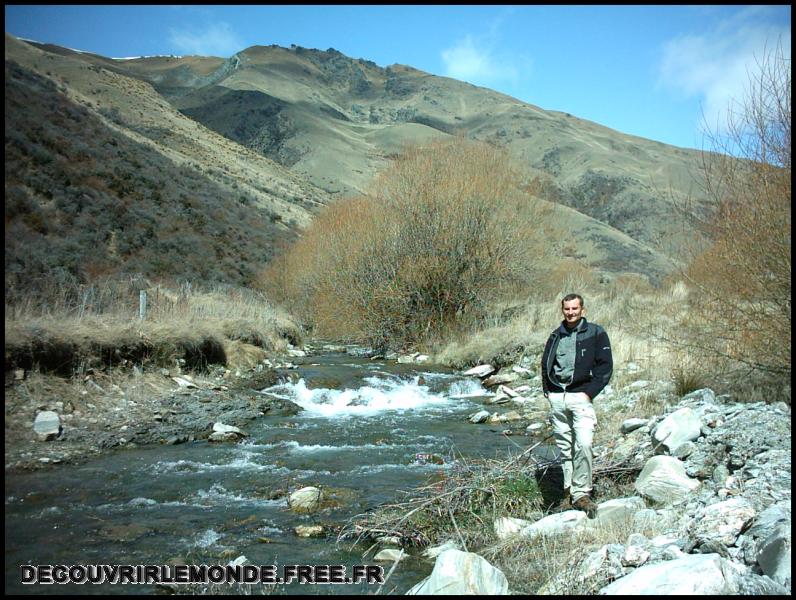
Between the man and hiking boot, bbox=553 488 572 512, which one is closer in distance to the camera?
the man

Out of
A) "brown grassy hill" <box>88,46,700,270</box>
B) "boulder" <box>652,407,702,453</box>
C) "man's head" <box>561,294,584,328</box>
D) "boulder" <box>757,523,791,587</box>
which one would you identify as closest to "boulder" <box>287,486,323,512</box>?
"man's head" <box>561,294,584,328</box>

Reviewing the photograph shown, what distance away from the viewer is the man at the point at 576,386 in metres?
5.36

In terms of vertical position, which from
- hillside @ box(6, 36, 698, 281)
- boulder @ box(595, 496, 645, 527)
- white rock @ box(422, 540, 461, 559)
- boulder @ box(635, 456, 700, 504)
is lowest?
white rock @ box(422, 540, 461, 559)

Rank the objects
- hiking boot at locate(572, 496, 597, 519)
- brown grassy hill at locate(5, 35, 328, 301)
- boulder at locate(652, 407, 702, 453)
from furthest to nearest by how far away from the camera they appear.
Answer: brown grassy hill at locate(5, 35, 328, 301)
boulder at locate(652, 407, 702, 453)
hiking boot at locate(572, 496, 597, 519)

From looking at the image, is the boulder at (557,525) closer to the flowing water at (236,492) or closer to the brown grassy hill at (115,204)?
the flowing water at (236,492)

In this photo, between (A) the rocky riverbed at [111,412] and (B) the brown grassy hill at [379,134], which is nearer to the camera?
(A) the rocky riverbed at [111,412]

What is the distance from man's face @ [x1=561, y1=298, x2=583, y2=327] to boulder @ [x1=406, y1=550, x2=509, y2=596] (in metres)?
2.61

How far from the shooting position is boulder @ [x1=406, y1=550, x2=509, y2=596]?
3621 millimetres

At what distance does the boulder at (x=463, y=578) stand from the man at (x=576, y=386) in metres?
1.81

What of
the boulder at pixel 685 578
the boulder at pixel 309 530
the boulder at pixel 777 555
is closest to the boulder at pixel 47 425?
the boulder at pixel 309 530

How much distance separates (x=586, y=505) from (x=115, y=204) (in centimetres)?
2828

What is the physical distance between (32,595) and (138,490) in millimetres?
2407

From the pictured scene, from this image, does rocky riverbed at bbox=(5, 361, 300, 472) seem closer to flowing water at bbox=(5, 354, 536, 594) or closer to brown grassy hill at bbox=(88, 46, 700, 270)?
flowing water at bbox=(5, 354, 536, 594)

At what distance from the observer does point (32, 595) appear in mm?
4195
